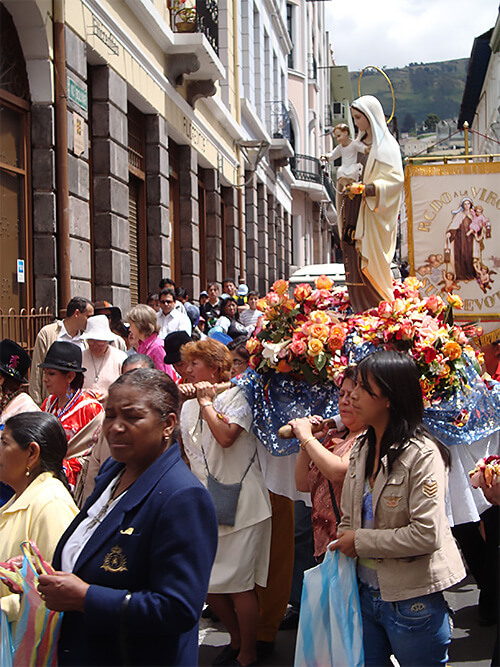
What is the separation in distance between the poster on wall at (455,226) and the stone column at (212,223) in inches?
358

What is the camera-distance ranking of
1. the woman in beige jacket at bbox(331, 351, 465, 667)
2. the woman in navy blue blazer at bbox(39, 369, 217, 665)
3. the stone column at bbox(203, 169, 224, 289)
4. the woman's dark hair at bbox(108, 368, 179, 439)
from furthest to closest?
the stone column at bbox(203, 169, 224, 289) → the woman in beige jacket at bbox(331, 351, 465, 667) → the woman's dark hair at bbox(108, 368, 179, 439) → the woman in navy blue blazer at bbox(39, 369, 217, 665)

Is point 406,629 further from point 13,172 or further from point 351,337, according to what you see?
point 13,172

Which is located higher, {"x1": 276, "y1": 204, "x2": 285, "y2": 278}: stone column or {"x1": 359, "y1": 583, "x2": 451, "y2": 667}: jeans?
{"x1": 276, "y1": 204, "x2": 285, "y2": 278}: stone column

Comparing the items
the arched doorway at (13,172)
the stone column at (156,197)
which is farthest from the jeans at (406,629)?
the stone column at (156,197)

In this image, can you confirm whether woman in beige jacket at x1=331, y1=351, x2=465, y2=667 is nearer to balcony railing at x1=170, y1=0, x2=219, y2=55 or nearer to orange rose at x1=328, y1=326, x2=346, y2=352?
→ orange rose at x1=328, y1=326, x2=346, y2=352

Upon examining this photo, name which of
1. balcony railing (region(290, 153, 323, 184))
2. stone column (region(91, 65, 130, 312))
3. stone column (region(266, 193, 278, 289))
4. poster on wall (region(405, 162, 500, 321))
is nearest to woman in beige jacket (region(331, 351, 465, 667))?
poster on wall (region(405, 162, 500, 321))

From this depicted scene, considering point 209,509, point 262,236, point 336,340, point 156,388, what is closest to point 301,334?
point 336,340

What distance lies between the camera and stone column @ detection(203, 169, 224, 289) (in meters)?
19.9

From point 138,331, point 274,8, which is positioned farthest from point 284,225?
point 138,331

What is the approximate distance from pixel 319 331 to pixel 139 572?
106 inches

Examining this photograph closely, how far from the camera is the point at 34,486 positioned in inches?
132

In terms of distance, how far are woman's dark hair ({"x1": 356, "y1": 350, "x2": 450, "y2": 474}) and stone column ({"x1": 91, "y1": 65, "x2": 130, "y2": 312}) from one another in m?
8.92

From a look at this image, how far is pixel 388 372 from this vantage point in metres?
3.26

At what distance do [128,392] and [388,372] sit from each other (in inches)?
43.4
